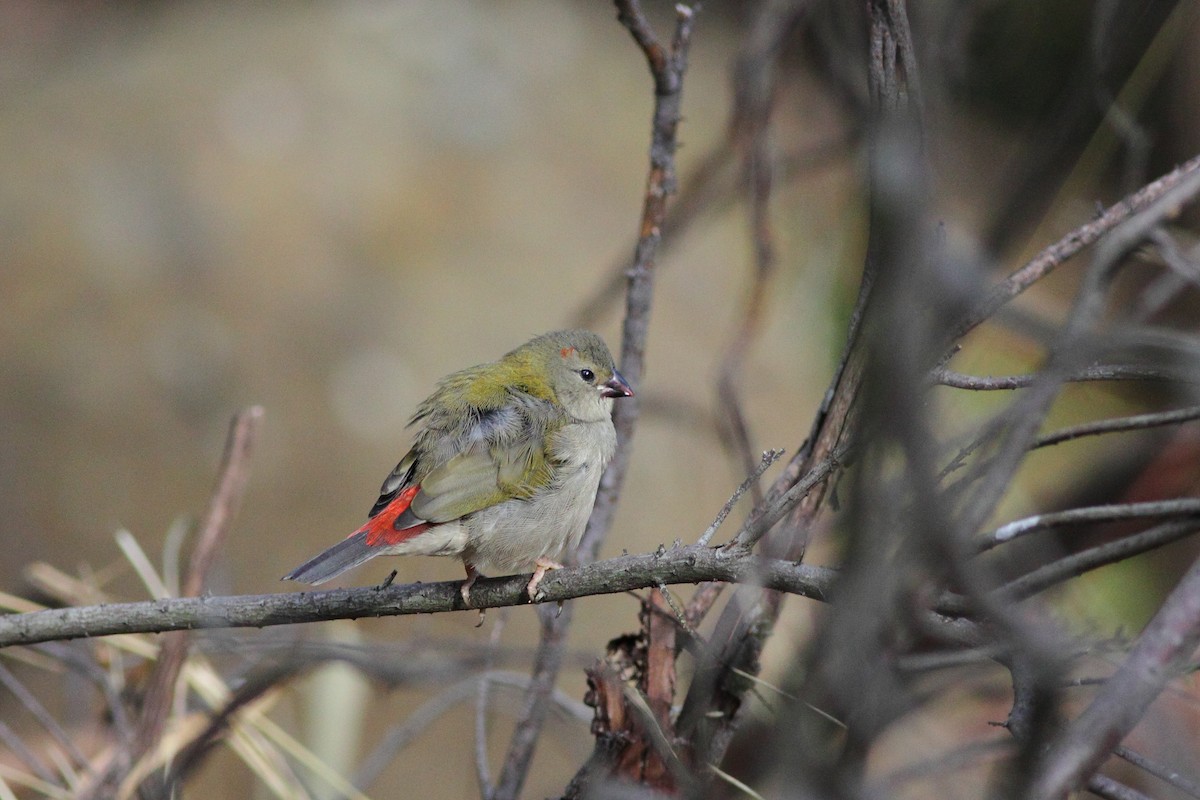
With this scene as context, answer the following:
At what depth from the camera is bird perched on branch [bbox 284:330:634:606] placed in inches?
113

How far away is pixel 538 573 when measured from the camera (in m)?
2.66

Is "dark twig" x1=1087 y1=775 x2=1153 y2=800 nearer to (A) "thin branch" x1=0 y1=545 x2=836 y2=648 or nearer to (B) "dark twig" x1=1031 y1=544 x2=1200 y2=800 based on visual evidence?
(B) "dark twig" x1=1031 y1=544 x2=1200 y2=800

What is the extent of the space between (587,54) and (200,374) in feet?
13.0

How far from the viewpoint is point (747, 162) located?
3652mm

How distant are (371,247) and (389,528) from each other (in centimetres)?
422

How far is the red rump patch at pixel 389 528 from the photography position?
9.30ft

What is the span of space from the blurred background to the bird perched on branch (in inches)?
61.1

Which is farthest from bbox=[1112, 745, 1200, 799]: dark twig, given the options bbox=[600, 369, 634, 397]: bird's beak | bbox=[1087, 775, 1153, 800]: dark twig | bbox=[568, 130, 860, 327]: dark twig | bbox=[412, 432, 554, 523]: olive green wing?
bbox=[600, 369, 634, 397]: bird's beak

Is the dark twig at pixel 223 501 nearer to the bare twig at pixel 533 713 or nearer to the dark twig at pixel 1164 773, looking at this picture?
the bare twig at pixel 533 713

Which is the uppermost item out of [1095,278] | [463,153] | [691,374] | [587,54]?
[587,54]

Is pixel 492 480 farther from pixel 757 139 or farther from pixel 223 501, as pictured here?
pixel 757 139

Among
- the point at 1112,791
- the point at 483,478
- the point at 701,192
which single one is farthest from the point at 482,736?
the point at 701,192

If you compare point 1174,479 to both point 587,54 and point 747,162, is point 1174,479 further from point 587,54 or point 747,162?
point 587,54

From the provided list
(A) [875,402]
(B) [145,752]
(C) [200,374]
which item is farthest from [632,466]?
(A) [875,402]
